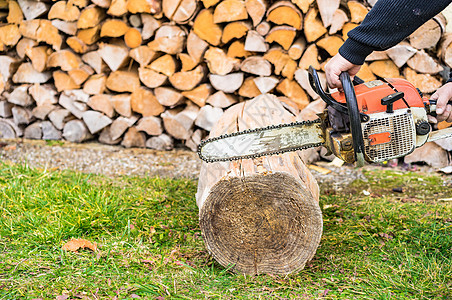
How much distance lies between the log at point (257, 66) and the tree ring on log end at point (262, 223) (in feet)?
6.37

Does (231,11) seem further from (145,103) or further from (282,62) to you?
(145,103)

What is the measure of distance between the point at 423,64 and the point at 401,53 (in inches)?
7.8

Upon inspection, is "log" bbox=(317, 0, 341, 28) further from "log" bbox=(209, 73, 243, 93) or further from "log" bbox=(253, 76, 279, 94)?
"log" bbox=(209, 73, 243, 93)

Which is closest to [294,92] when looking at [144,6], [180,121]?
[180,121]

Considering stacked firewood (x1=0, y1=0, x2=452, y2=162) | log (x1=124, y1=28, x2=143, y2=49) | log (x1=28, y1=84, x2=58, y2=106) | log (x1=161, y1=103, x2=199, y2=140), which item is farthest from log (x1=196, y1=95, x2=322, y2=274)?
log (x1=28, y1=84, x2=58, y2=106)

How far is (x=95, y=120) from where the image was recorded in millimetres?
4359

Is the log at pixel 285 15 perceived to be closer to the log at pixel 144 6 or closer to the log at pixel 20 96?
the log at pixel 144 6

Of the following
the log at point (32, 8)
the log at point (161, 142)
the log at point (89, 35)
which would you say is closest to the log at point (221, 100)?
the log at point (161, 142)

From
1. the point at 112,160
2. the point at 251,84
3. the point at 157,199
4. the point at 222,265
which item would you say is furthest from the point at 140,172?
the point at 222,265

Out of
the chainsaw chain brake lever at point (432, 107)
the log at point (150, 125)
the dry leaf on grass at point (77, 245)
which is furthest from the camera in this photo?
the log at point (150, 125)

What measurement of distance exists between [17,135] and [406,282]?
163 inches

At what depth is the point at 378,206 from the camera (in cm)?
292

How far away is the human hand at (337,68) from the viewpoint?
1902 millimetres

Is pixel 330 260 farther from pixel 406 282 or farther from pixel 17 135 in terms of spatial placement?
pixel 17 135
